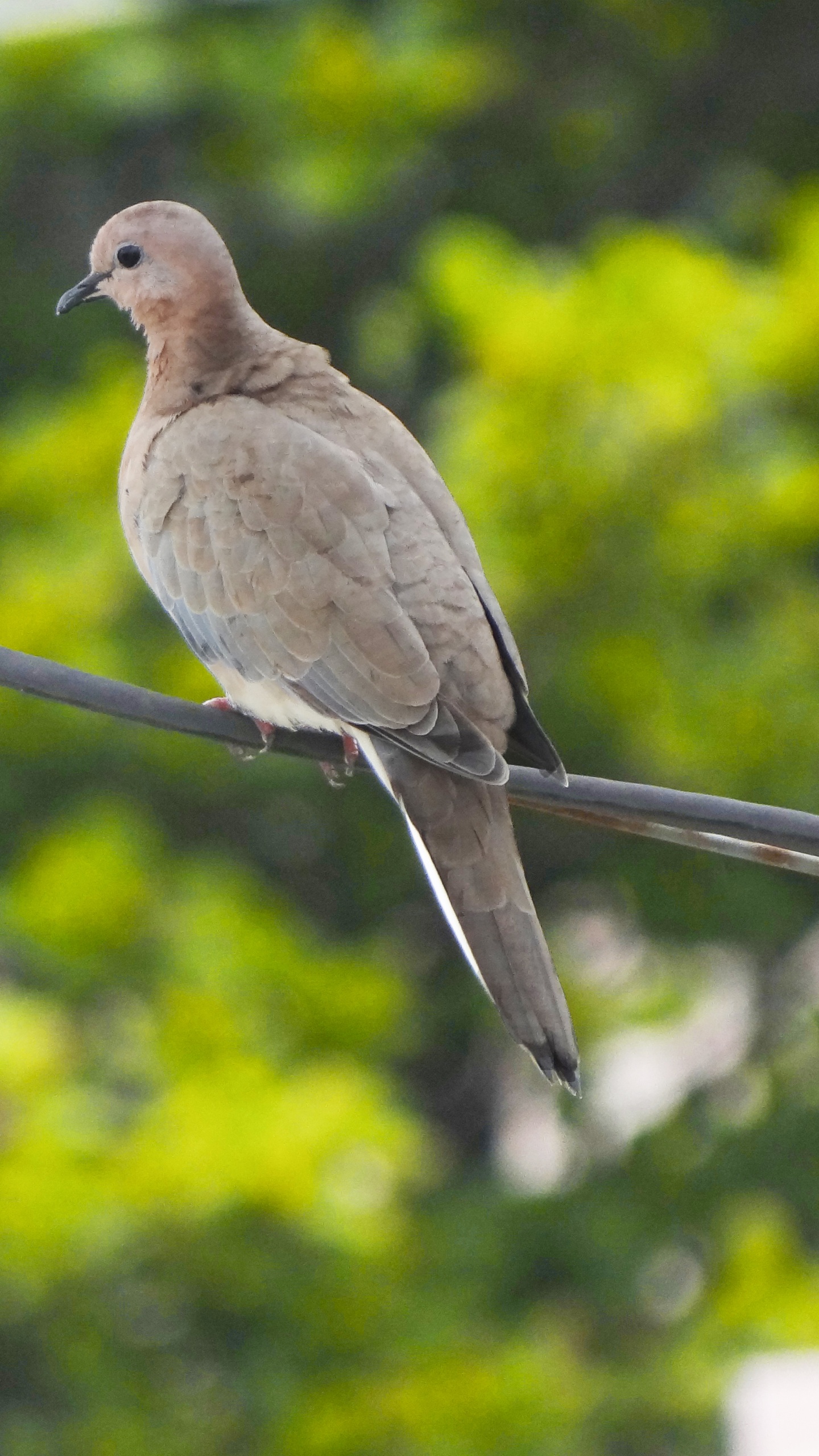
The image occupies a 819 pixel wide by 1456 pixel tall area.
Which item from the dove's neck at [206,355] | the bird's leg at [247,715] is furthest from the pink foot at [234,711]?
the dove's neck at [206,355]

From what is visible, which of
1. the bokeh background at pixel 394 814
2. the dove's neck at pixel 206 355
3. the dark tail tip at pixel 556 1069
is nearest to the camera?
the dark tail tip at pixel 556 1069

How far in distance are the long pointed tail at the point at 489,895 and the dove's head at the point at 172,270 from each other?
1.22 metres

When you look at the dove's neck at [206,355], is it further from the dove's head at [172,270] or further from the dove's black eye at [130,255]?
the dove's black eye at [130,255]

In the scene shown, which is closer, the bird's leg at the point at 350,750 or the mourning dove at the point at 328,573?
the mourning dove at the point at 328,573

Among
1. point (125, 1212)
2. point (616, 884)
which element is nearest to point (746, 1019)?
point (616, 884)

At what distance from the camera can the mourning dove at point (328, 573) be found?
3.29 m

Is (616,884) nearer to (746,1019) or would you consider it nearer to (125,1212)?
(746,1019)

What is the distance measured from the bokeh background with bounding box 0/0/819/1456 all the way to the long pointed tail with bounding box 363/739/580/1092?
2098 millimetres

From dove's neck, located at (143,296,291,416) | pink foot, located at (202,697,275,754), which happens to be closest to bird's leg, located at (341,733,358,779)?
pink foot, located at (202,697,275,754)

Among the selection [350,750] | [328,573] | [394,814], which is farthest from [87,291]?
[394,814]

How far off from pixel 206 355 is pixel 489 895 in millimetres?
1511

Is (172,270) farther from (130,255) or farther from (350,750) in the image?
(350,750)

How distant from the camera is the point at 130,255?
14.0 feet

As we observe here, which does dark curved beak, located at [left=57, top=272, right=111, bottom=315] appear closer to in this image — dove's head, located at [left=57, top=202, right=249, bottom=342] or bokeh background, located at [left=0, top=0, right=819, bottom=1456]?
dove's head, located at [left=57, top=202, right=249, bottom=342]
